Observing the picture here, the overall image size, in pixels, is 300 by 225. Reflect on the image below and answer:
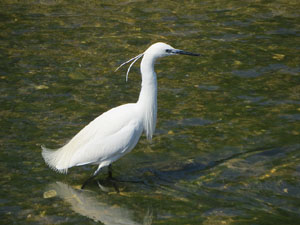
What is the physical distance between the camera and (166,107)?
23.9 ft

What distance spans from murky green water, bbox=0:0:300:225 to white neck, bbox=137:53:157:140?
72 cm

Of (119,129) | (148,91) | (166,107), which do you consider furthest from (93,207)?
(166,107)

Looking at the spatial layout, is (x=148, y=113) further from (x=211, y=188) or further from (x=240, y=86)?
(x=240, y=86)

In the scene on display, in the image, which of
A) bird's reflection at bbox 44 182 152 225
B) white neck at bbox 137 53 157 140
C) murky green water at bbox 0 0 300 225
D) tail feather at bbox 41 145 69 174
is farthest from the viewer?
tail feather at bbox 41 145 69 174

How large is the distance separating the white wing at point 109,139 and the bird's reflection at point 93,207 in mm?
243

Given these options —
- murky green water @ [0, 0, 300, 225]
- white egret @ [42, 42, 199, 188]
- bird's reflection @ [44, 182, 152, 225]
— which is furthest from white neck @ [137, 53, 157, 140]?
bird's reflection @ [44, 182, 152, 225]

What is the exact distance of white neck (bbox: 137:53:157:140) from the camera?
5.29m

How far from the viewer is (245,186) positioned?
5.35 metres

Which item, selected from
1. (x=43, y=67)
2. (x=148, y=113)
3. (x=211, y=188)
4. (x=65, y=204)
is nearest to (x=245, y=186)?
(x=211, y=188)

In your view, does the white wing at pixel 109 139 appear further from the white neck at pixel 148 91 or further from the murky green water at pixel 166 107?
the murky green water at pixel 166 107

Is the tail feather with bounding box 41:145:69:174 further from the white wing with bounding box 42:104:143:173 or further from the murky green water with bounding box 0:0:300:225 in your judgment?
the murky green water with bounding box 0:0:300:225

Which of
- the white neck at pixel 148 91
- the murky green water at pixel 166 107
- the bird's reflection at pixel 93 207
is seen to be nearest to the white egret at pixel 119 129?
the white neck at pixel 148 91

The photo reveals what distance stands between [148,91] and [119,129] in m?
0.50

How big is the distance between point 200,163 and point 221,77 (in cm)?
250
